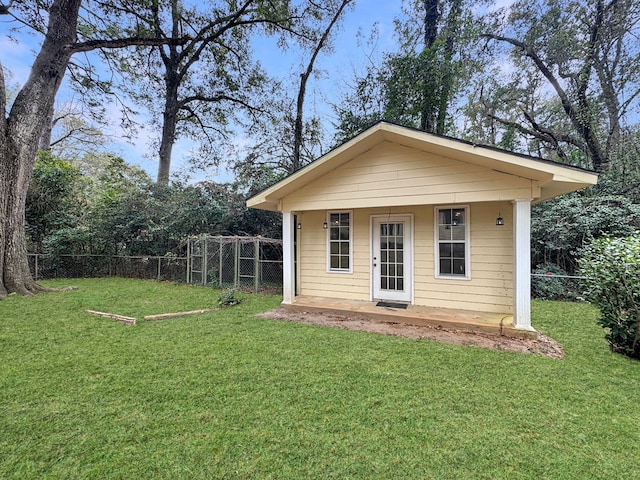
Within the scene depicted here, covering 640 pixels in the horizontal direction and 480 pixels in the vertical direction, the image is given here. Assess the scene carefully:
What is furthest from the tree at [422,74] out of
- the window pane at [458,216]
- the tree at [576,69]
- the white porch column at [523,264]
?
the white porch column at [523,264]

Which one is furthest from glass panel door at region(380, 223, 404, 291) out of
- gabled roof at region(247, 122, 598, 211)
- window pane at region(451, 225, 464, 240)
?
gabled roof at region(247, 122, 598, 211)

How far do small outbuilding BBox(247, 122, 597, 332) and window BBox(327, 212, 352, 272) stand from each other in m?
0.02

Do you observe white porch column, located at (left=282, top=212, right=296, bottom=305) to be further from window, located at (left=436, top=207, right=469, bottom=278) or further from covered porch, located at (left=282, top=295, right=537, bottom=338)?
window, located at (left=436, top=207, right=469, bottom=278)

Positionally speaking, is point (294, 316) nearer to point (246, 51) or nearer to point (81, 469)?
point (81, 469)

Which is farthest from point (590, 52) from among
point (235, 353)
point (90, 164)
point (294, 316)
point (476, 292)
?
point (90, 164)

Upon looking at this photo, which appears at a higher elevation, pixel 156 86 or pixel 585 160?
pixel 156 86

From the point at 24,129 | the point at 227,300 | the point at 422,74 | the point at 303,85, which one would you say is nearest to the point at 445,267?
the point at 227,300

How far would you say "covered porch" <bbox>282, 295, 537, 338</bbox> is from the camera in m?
4.58

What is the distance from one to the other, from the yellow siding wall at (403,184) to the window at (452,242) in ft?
2.82

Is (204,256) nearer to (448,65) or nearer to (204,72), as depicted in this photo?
(448,65)

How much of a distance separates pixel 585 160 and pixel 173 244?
16.5 m

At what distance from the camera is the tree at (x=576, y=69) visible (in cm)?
973

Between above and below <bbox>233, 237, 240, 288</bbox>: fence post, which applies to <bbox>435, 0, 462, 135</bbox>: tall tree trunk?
above

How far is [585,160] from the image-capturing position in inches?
437
